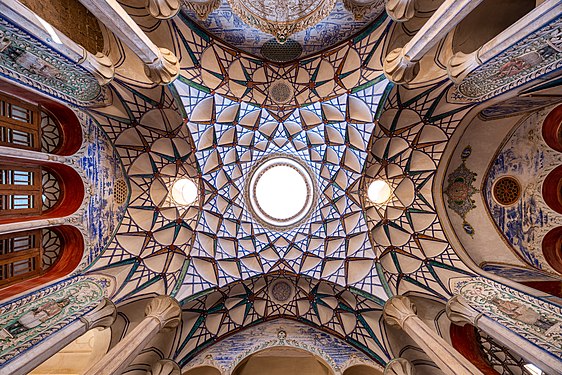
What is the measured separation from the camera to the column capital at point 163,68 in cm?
777

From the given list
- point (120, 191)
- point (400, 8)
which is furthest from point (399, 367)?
point (120, 191)

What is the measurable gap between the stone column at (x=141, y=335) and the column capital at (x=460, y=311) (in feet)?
28.5

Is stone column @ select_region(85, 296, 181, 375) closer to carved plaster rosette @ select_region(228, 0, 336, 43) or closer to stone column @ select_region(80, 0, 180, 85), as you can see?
stone column @ select_region(80, 0, 180, 85)

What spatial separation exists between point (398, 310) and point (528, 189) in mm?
5810

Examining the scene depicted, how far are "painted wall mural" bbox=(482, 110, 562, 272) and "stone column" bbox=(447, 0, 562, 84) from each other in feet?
13.2

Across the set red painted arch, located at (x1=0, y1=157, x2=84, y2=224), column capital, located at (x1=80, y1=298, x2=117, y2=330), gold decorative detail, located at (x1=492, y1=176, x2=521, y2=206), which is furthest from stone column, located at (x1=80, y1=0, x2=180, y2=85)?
gold decorative detail, located at (x1=492, y1=176, x2=521, y2=206)

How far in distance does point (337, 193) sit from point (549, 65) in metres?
7.42

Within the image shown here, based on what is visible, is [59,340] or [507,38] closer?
[507,38]

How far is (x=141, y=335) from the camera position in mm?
8625

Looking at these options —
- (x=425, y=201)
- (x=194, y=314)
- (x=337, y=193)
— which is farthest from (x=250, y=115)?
(x=194, y=314)

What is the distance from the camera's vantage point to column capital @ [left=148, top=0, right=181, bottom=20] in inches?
293

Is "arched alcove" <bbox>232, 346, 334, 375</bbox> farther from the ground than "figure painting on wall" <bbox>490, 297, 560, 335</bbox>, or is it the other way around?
"figure painting on wall" <bbox>490, 297, 560, 335</bbox>

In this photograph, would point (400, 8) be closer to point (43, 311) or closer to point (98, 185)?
point (98, 185)

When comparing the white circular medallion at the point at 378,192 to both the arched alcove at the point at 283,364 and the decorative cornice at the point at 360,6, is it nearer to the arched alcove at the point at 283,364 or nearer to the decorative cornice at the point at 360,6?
the decorative cornice at the point at 360,6
